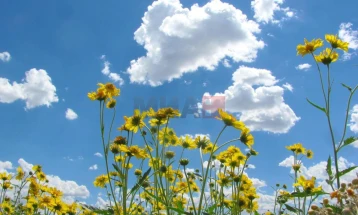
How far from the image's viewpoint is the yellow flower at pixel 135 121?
3500mm

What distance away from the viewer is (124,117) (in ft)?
12.0

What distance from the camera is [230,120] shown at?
3.22 m

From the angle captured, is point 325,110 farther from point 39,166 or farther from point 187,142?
point 39,166

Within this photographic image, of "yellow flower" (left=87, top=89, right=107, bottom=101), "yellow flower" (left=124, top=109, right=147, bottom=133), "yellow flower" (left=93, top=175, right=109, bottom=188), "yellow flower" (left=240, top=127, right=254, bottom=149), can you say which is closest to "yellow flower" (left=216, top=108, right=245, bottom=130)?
"yellow flower" (left=240, top=127, right=254, bottom=149)

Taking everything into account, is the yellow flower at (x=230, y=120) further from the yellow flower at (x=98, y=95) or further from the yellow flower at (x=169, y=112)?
the yellow flower at (x=98, y=95)

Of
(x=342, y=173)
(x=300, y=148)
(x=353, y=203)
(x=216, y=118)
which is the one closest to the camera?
(x=353, y=203)

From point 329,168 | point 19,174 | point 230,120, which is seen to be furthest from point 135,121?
point 19,174

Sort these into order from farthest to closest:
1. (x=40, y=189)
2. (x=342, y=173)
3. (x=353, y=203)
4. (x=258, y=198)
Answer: (x=40, y=189), (x=258, y=198), (x=342, y=173), (x=353, y=203)

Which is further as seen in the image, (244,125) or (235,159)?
(235,159)

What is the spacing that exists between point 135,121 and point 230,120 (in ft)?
2.89

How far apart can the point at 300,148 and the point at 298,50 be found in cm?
229

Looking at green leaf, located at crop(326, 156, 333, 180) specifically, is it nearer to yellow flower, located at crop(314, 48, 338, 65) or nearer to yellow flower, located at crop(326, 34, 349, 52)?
yellow flower, located at crop(314, 48, 338, 65)

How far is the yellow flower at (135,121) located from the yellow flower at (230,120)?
0.73 m

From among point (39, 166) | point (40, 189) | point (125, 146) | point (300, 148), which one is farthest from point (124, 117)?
point (39, 166)
